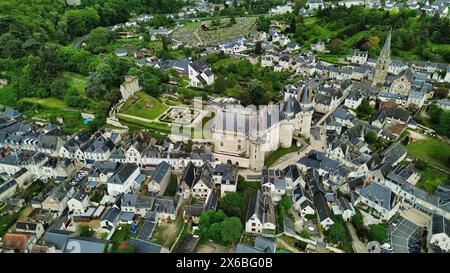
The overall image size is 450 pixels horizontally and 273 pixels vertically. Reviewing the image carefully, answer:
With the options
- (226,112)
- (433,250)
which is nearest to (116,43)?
(226,112)

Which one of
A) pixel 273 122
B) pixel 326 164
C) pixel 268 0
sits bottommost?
pixel 326 164

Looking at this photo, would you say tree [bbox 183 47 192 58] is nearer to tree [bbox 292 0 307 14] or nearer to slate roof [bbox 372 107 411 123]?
slate roof [bbox 372 107 411 123]

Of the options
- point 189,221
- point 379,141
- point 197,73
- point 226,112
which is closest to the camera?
point 189,221

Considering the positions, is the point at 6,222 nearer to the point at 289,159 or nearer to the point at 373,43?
the point at 289,159

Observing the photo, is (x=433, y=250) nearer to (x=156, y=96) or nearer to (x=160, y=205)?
(x=160, y=205)

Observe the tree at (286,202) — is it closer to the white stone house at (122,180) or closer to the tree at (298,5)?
the white stone house at (122,180)

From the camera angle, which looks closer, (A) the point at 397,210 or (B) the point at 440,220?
(B) the point at 440,220
